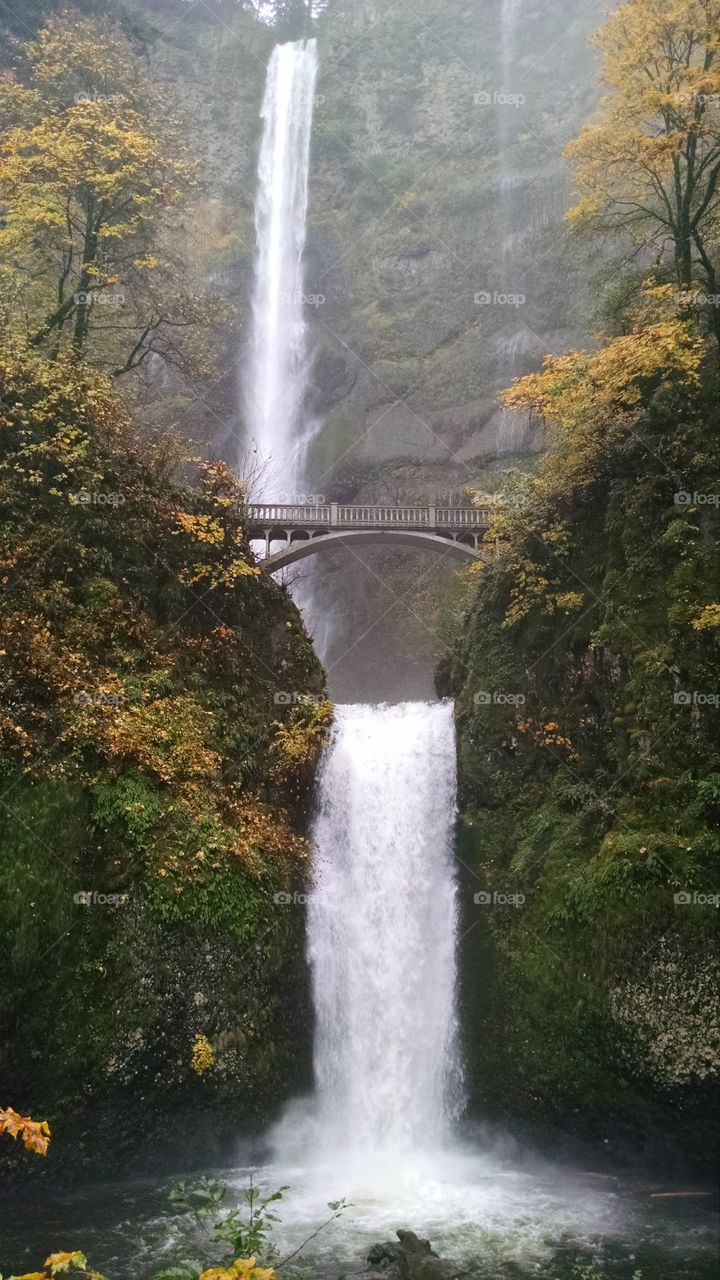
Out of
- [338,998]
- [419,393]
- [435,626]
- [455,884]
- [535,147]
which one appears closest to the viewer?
[338,998]

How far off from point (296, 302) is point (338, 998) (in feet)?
102

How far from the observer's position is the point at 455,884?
1338 centimetres

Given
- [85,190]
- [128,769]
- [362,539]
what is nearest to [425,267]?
[362,539]

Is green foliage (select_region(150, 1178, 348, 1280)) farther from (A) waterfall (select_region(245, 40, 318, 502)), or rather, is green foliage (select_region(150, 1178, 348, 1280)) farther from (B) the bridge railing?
(A) waterfall (select_region(245, 40, 318, 502))

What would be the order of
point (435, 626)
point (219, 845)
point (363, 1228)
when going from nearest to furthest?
point (363, 1228) < point (219, 845) < point (435, 626)

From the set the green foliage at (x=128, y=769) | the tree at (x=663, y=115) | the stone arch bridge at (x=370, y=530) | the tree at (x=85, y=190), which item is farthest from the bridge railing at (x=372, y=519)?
the tree at (x=663, y=115)

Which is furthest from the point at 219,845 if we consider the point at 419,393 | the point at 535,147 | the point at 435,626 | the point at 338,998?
the point at 535,147

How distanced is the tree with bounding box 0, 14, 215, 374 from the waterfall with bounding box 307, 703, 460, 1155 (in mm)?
9031

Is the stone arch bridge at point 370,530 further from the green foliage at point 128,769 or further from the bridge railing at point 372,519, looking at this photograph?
the green foliage at point 128,769

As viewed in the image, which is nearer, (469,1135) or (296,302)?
(469,1135)

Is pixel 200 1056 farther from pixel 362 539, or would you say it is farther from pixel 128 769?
pixel 362 539

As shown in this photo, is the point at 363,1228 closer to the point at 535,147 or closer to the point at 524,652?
the point at 524,652

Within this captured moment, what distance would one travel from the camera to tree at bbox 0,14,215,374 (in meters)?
15.0

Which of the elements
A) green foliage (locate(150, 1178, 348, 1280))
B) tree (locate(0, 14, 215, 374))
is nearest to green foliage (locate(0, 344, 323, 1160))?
green foliage (locate(150, 1178, 348, 1280))
